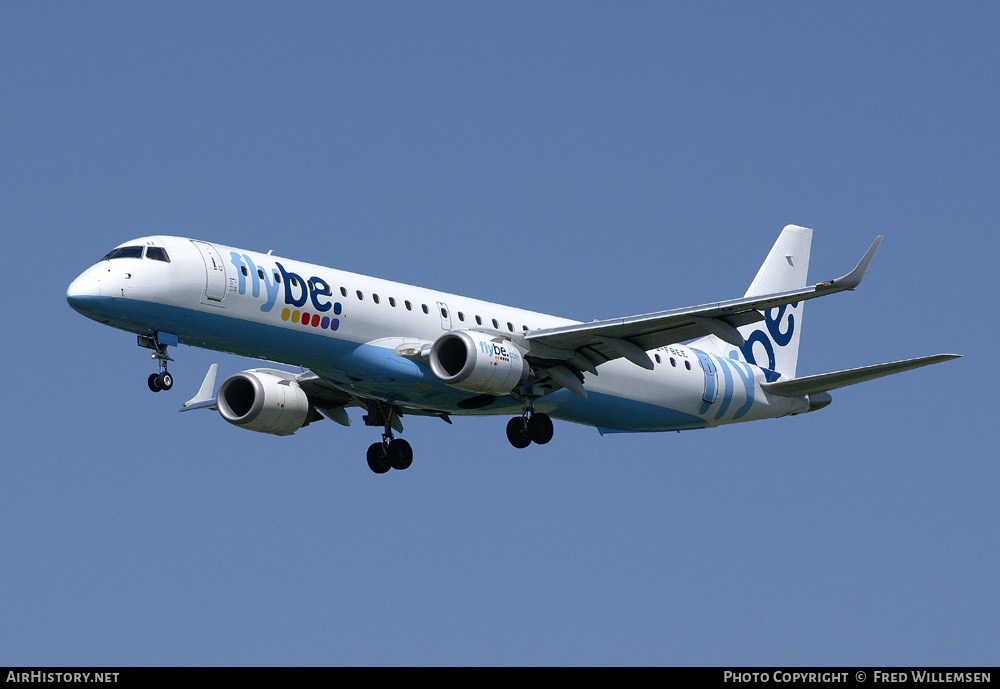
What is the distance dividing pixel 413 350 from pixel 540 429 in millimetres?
4268

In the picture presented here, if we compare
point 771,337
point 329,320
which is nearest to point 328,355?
point 329,320

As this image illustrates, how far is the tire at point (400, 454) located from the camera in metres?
43.0

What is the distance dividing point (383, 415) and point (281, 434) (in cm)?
293

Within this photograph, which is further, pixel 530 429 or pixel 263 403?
pixel 263 403

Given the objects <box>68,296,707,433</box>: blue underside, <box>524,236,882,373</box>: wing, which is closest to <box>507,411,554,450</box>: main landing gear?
<box>68,296,707,433</box>: blue underside

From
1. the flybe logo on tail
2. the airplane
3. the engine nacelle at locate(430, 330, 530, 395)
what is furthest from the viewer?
the flybe logo on tail

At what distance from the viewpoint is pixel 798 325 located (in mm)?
50312

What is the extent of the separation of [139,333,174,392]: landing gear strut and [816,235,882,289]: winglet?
1493cm

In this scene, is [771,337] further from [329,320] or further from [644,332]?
[329,320]

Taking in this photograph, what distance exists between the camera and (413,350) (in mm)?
37719

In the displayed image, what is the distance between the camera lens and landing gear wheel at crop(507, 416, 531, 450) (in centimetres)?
3978

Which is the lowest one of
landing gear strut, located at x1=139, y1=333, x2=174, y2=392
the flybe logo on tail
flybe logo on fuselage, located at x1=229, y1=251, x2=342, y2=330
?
landing gear strut, located at x1=139, y1=333, x2=174, y2=392

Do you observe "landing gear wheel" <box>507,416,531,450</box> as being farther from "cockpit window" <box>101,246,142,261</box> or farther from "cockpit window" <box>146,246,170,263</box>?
"cockpit window" <box>101,246,142,261</box>
